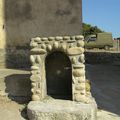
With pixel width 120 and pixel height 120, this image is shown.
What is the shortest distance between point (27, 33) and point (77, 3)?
1.71 meters

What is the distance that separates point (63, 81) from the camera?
9141 mm

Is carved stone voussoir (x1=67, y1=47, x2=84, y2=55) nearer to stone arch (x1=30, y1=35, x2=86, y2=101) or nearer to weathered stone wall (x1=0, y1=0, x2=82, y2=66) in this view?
stone arch (x1=30, y1=35, x2=86, y2=101)

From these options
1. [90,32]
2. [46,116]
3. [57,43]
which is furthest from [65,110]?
[90,32]

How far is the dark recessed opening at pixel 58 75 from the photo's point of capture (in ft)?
29.5

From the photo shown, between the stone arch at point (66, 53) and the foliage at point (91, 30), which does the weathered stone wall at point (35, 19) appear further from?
the foliage at point (91, 30)

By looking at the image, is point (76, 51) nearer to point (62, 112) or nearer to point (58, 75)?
point (58, 75)

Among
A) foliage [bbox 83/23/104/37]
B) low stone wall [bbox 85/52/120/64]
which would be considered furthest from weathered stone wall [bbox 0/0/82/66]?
foliage [bbox 83/23/104/37]

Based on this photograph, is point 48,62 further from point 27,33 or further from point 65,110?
point 27,33

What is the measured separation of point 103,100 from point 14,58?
302cm

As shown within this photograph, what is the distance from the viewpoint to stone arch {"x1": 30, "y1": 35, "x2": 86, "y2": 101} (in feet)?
26.6

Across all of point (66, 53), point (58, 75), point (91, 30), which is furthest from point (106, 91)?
point (91, 30)

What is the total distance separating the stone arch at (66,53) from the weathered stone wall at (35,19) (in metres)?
2.88

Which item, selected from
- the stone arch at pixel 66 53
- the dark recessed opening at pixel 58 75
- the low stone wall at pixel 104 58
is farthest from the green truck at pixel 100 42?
the stone arch at pixel 66 53

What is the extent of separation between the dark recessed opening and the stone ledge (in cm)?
124
